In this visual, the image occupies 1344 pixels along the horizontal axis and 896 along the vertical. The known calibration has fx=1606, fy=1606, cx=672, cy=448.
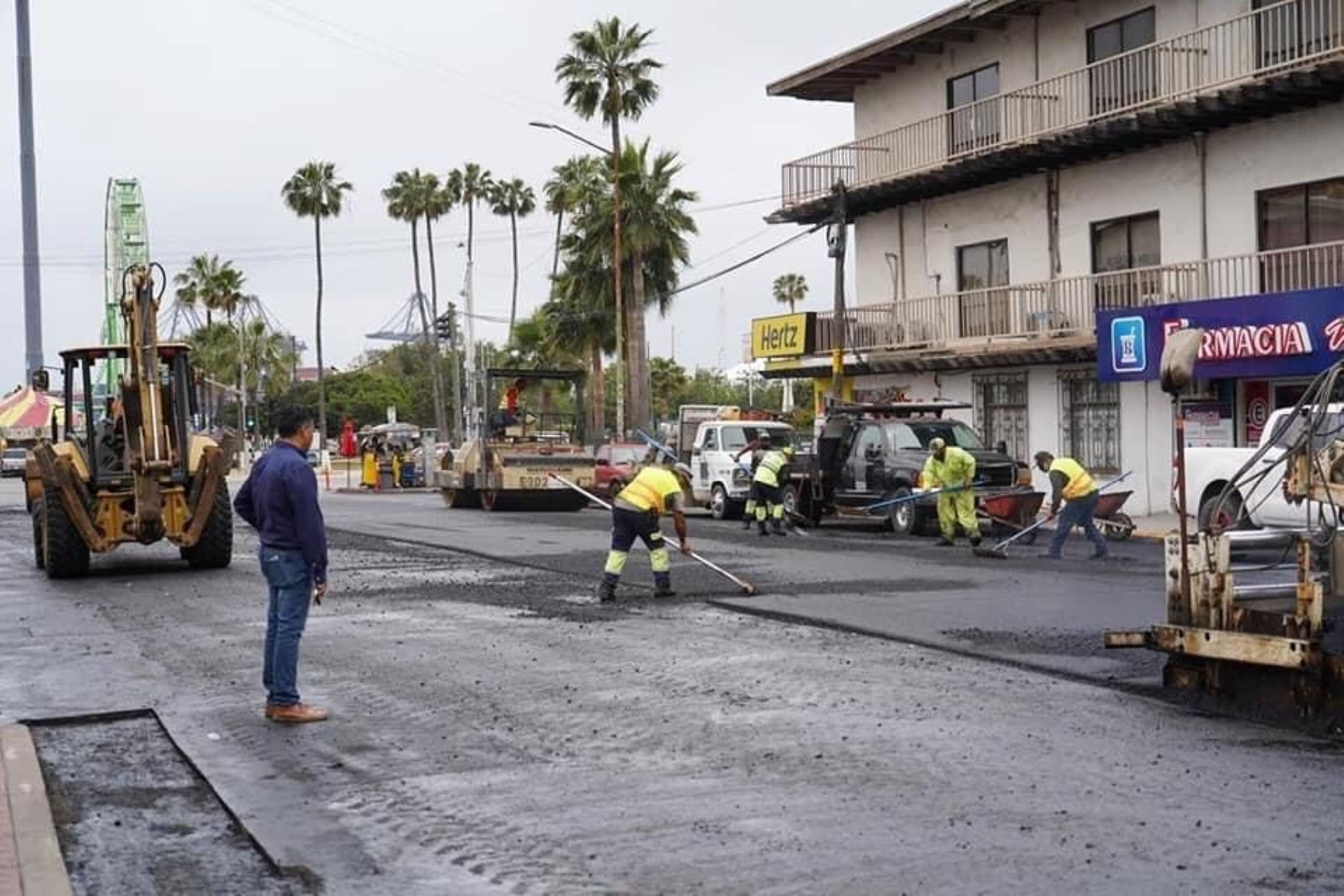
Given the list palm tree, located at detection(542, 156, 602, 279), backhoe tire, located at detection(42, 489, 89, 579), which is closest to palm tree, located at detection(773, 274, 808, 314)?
palm tree, located at detection(542, 156, 602, 279)

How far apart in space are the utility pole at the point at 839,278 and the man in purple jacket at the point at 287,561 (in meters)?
23.7

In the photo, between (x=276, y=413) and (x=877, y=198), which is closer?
(x=276, y=413)

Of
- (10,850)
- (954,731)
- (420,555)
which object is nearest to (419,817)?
(10,850)

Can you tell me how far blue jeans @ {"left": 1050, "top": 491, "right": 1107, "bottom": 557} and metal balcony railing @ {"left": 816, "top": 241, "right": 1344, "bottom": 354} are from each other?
7567mm

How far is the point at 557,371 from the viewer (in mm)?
33969

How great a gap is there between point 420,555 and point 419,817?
14.5 m

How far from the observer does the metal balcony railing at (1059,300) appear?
85.0ft

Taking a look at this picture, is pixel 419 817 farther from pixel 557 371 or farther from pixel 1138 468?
pixel 557 371

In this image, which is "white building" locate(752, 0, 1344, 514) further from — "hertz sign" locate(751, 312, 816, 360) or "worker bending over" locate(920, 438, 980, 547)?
"worker bending over" locate(920, 438, 980, 547)

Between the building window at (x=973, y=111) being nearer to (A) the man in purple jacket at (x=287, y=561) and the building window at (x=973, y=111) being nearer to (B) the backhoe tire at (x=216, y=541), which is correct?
(B) the backhoe tire at (x=216, y=541)

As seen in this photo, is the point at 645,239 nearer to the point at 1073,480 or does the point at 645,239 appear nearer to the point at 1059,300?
the point at 1059,300

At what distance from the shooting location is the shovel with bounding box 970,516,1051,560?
20.4 meters

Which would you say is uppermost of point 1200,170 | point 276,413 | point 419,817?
point 1200,170

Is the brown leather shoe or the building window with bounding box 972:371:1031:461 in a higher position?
the building window with bounding box 972:371:1031:461
